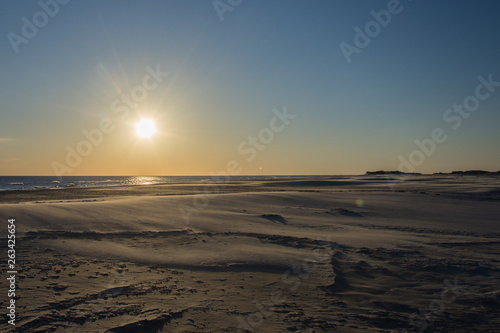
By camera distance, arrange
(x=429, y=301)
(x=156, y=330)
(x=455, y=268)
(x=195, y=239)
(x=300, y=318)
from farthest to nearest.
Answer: (x=195, y=239) → (x=455, y=268) → (x=429, y=301) → (x=300, y=318) → (x=156, y=330)

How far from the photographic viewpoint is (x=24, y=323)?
3598 millimetres

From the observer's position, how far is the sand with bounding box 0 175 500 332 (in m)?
3.79

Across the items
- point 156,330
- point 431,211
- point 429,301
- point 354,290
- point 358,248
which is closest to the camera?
point 156,330

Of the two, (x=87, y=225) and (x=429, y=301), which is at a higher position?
(x=87, y=225)

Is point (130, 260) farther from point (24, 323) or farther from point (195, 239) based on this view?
→ point (24, 323)

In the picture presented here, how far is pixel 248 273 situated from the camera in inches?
218

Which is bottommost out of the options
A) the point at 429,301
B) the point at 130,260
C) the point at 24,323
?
the point at 429,301

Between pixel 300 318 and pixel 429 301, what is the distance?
1.75 m

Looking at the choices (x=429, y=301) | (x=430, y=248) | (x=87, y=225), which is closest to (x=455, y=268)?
(x=430, y=248)

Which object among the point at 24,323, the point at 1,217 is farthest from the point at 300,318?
the point at 1,217

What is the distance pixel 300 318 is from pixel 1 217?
891cm

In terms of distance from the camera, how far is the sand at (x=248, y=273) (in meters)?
3.79

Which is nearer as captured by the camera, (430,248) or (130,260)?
(130,260)

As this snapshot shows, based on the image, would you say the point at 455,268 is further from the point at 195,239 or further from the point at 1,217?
the point at 1,217
